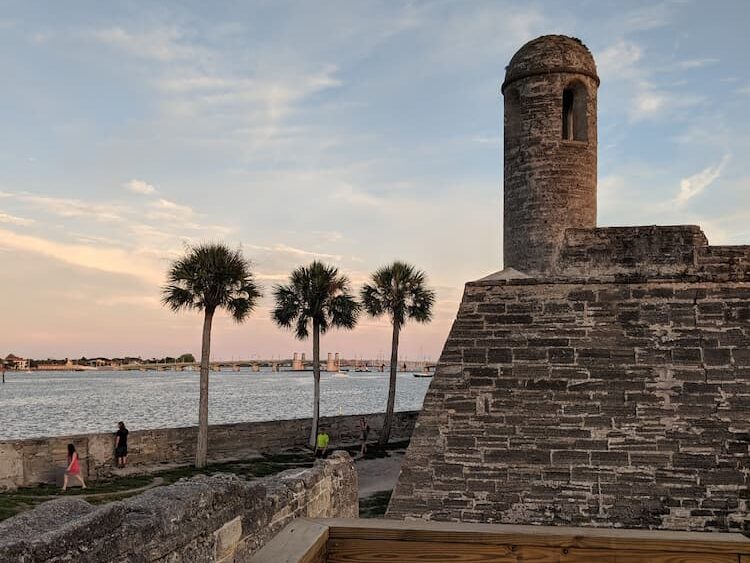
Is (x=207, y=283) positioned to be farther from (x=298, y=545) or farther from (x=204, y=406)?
(x=298, y=545)

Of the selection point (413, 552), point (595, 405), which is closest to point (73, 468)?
point (595, 405)

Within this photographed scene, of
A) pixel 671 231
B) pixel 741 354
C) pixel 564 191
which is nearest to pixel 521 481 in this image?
pixel 741 354

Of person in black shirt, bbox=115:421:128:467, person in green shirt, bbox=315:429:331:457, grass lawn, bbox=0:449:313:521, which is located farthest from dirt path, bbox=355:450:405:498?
person in black shirt, bbox=115:421:128:467

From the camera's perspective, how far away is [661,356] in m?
8.70

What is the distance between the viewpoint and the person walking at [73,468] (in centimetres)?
1590

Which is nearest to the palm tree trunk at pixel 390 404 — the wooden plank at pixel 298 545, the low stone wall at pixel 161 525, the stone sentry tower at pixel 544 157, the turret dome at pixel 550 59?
the stone sentry tower at pixel 544 157

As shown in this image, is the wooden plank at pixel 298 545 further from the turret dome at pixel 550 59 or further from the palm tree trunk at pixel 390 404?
the palm tree trunk at pixel 390 404

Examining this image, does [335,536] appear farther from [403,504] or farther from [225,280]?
[225,280]

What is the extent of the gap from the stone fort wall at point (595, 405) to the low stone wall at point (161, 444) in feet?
39.0

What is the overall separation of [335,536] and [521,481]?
664cm

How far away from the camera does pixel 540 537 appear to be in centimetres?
205

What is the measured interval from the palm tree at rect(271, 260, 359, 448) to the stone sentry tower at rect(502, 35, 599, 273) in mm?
16722

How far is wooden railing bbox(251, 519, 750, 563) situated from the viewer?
6.59 feet

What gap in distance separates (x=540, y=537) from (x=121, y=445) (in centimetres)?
1853
